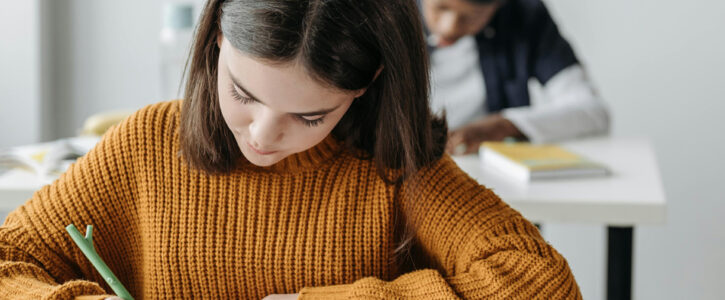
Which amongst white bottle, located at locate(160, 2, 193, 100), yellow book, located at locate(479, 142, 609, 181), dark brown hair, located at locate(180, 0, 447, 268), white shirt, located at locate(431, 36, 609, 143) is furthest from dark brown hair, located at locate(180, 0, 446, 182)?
white bottle, located at locate(160, 2, 193, 100)

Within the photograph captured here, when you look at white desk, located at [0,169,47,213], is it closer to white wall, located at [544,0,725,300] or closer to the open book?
the open book

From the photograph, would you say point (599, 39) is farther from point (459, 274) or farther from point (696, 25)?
point (459, 274)

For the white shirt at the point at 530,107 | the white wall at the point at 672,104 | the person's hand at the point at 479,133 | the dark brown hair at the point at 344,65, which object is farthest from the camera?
the white wall at the point at 672,104

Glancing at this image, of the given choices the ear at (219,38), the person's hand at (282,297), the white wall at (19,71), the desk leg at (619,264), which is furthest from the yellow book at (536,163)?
the white wall at (19,71)

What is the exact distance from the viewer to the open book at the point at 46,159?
4.49ft

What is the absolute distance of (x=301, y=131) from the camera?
2.30ft

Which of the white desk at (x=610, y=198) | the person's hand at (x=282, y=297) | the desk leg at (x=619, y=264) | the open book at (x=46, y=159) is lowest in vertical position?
the desk leg at (x=619, y=264)

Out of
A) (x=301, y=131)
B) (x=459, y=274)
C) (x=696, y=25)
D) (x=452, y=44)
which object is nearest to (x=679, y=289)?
(x=696, y=25)

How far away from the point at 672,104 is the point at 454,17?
35.3 inches

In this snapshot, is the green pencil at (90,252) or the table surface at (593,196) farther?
the table surface at (593,196)

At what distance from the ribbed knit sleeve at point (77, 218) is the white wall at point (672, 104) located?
185 cm

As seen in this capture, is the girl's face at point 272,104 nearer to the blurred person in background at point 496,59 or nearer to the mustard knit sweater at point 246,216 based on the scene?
the mustard knit sweater at point 246,216

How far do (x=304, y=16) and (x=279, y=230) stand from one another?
0.30 m

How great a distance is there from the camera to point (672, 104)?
2.37 meters
